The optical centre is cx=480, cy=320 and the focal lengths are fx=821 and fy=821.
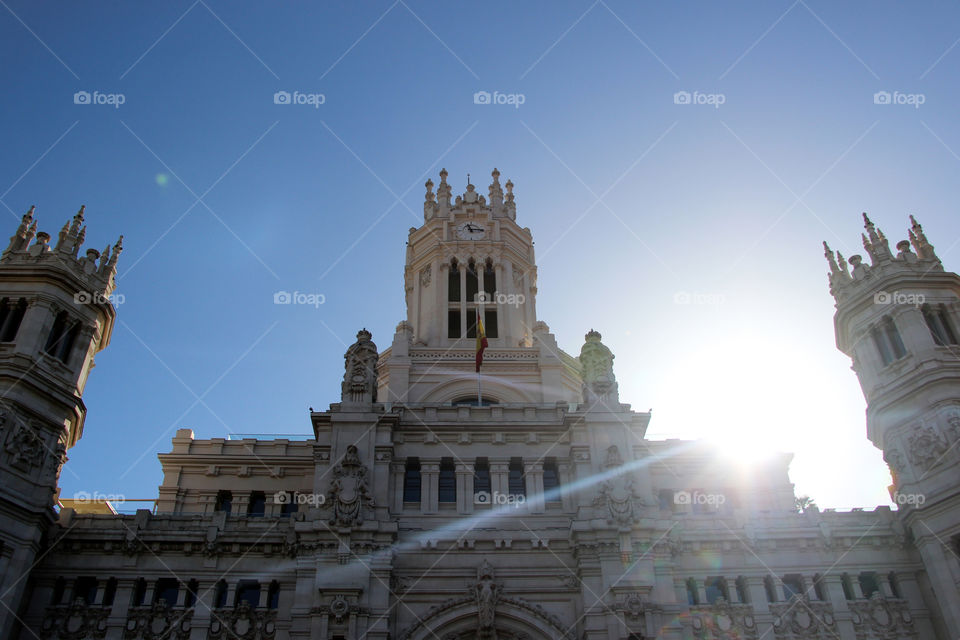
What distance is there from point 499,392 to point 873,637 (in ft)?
78.8

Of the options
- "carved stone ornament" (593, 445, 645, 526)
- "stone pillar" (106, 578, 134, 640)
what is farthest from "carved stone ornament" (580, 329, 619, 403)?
"stone pillar" (106, 578, 134, 640)

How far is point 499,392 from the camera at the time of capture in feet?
166

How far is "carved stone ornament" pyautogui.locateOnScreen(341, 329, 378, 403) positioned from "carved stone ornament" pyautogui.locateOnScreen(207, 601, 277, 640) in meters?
10.5

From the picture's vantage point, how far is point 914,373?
39.2 meters

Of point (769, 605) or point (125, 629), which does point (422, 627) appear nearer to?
point (125, 629)

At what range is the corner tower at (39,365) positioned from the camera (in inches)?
1353

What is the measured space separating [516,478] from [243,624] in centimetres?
1368

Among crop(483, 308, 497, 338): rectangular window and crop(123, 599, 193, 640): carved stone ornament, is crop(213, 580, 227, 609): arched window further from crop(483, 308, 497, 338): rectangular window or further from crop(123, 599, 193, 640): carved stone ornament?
crop(483, 308, 497, 338): rectangular window

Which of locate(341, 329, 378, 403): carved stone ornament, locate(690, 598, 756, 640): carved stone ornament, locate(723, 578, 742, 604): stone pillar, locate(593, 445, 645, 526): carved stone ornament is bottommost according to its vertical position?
locate(690, 598, 756, 640): carved stone ornament

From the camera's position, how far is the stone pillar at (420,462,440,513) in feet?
123

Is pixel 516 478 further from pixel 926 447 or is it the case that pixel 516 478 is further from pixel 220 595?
pixel 926 447

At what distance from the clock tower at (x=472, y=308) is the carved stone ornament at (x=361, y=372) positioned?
7.53 metres

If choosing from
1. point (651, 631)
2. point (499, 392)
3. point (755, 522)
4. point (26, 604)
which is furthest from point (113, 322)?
point (755, 522)

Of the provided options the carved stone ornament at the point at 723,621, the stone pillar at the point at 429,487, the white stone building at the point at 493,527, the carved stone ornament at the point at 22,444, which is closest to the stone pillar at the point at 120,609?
the white stone building at the point at 493,527
